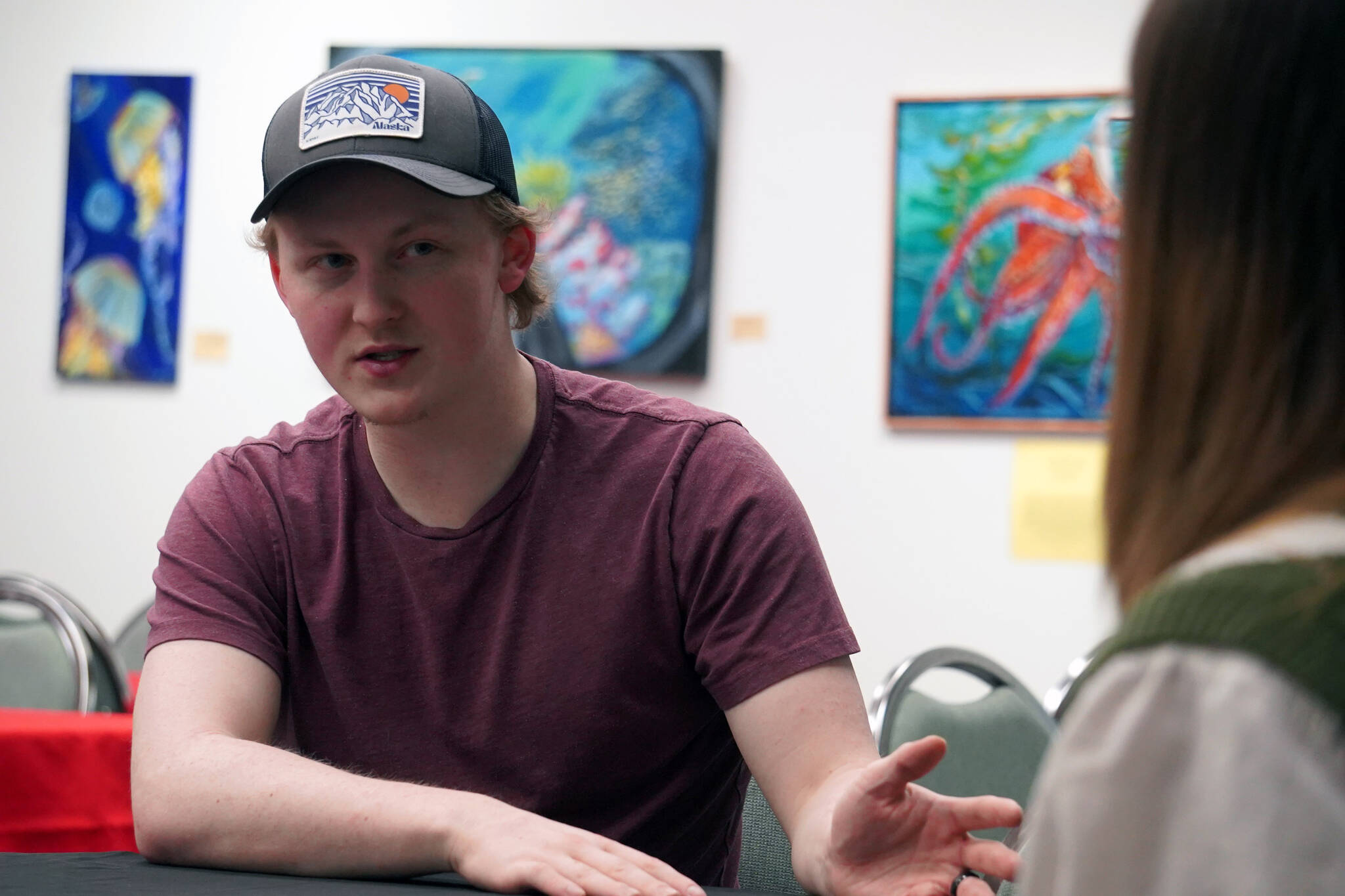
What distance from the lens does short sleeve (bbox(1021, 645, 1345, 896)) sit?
1.39ft

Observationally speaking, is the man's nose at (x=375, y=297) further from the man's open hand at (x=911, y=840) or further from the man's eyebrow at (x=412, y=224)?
the man's open hand at (x=911, y=840)

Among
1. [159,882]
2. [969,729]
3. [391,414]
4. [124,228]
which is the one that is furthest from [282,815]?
[124,228]

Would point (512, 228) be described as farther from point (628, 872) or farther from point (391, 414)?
point (628, 872)

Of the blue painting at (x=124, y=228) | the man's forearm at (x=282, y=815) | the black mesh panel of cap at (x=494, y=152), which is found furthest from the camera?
the blue painting at (x=124, y=228)

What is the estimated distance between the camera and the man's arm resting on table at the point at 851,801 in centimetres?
98

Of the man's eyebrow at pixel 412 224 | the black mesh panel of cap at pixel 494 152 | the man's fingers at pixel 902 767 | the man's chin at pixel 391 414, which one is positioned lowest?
the man's fingers at pixel 902 767

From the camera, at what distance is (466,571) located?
1.37 meters

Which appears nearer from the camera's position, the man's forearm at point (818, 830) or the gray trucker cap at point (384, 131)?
the man's forearm at point (818, 830)

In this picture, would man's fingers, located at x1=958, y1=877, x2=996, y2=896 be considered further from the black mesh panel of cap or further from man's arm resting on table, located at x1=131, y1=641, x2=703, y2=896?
the black mesh panel of cap

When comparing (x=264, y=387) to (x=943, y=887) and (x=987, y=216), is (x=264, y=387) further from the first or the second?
(x=943, y=887)

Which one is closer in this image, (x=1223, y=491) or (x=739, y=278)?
(x=1223, y=491)

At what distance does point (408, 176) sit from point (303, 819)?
63cm

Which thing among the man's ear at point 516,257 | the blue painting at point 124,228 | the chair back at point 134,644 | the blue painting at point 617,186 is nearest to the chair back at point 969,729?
the man's ear at point 516,257

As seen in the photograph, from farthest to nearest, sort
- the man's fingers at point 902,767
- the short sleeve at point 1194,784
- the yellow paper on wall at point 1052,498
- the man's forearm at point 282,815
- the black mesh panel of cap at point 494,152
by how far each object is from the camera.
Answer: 1. the yellow paper on wall at point 1052,498
2. the black mesh panel of cap at point 494,152
3. the man's forearm at point 282,815
4. the man's fingers at point 902,767
5. the short sleeve at point 1194,784
